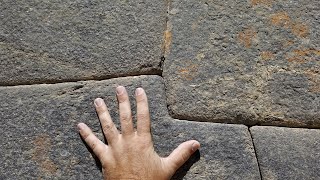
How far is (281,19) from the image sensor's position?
1.47 meters

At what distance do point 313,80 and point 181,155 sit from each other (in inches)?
17.5

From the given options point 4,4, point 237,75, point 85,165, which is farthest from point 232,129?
point 4,4

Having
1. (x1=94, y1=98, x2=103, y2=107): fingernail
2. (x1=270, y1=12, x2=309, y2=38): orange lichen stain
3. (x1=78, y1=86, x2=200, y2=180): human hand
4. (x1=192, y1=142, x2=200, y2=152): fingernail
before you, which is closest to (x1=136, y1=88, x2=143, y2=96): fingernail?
(x1=78, y1=86, x2=200, y2=180): human hand

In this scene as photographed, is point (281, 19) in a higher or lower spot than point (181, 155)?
higher

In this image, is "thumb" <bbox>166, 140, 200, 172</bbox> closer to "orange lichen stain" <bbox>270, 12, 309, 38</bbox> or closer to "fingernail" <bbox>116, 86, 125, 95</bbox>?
"fingernail" <bbox>116, 86, 125, 95</bbox>

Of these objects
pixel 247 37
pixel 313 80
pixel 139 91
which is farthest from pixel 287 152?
pixel 139 91

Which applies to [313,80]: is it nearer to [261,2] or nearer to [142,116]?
[261,2]

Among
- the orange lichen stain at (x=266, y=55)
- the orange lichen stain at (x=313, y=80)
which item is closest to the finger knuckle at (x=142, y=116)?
the orange lichen stain at (x=266, y=55)

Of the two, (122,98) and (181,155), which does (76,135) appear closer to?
(122,98)

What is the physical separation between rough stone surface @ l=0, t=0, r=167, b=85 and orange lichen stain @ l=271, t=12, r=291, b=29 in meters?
0.33

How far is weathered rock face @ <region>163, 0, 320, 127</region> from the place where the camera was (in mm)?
1445

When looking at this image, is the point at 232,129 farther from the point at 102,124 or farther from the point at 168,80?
the point at 102,124

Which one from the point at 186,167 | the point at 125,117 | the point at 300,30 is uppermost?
the point at 300,30

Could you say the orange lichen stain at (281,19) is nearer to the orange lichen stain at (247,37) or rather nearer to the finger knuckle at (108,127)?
the orange lichen stain at (247,37)
